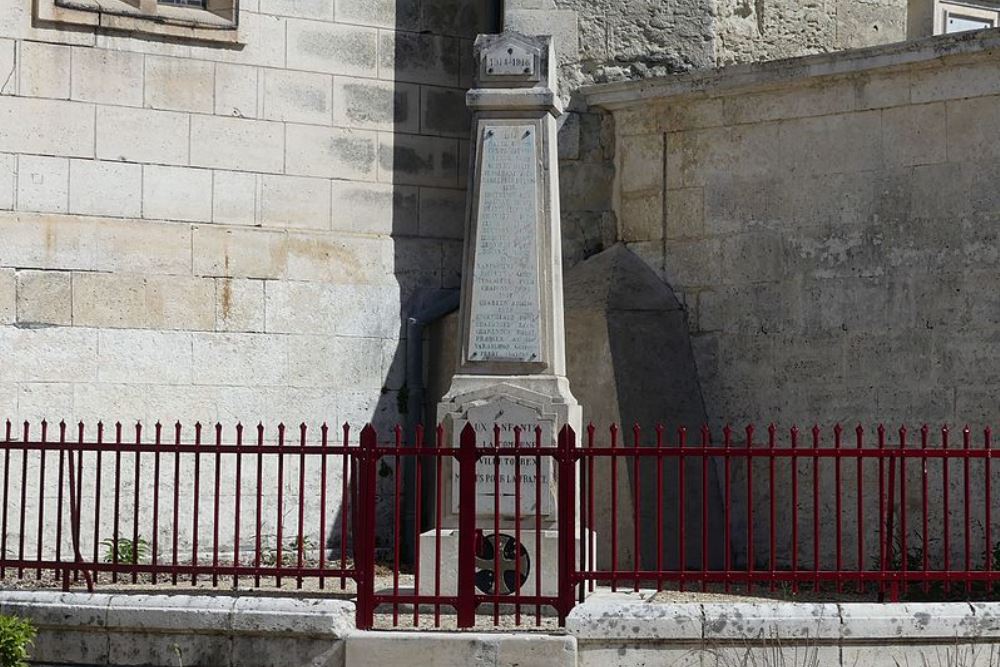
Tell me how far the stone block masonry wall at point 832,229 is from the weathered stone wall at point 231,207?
1.44 metres

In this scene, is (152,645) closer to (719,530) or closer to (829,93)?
(719,530)

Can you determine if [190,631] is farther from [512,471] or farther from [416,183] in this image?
[416,183]

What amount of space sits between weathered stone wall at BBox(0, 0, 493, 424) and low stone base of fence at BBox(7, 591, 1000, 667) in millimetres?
3285

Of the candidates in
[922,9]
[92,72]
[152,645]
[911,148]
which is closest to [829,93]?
[911,148]

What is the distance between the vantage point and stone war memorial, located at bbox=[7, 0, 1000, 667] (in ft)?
33.4

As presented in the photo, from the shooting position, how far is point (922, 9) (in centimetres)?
1509

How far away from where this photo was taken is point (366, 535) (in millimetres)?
8570

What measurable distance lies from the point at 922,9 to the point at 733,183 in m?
3.69

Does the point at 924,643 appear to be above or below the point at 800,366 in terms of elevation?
below

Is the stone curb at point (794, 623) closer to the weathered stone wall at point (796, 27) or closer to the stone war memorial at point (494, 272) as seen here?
the stone war memorial at point (494, 272)

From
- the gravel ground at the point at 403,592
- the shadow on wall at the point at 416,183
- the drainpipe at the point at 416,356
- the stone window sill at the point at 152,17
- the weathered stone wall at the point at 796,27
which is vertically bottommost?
the gravel ground at the point at 403,592

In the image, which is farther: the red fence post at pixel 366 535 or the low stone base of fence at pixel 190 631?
the red fence post at pixel 366 535

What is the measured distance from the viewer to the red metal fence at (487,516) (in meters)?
8.57

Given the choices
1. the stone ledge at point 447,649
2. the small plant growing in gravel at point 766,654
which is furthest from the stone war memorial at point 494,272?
the small plant growing in gravel at point 766,654
